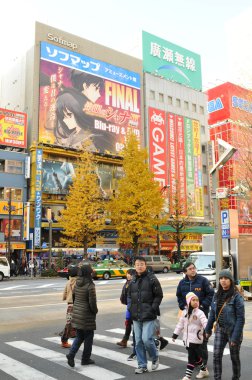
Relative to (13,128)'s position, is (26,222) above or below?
below

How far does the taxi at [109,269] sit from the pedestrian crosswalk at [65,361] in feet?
63.3

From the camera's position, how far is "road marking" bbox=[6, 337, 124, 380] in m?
6.08

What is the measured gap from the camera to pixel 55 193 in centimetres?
3897

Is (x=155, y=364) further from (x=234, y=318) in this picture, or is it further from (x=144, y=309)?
(x=234, y=318)

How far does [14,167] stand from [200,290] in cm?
3413

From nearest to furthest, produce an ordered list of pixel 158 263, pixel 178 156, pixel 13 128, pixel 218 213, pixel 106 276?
Result: pixel 218 213, pixel 106 276, pixel 158 263, pixel 13 128, pixel 178 156

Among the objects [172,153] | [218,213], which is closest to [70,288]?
[218,213]

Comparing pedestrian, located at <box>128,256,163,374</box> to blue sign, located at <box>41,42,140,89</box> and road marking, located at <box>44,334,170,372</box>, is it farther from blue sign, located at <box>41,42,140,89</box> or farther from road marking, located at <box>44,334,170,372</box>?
blue sign, located at <box>41,42,140,89</box>

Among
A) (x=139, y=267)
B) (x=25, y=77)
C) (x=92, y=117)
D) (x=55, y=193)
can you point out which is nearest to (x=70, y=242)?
(x=55, y=193)


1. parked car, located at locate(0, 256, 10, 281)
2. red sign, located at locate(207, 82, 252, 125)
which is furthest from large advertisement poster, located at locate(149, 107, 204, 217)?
parked car, located at locate(0, 256, 10, 281)

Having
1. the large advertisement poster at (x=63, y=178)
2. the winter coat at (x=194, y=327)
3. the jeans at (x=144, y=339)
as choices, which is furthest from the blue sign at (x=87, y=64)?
the winter coat at (x=194, y=327)

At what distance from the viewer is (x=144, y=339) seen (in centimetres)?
623

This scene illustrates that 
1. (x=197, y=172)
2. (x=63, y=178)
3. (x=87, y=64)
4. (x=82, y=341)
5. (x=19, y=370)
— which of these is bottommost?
(x=19, y=370)

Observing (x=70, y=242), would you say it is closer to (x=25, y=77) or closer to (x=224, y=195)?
(x=25, y=77)
